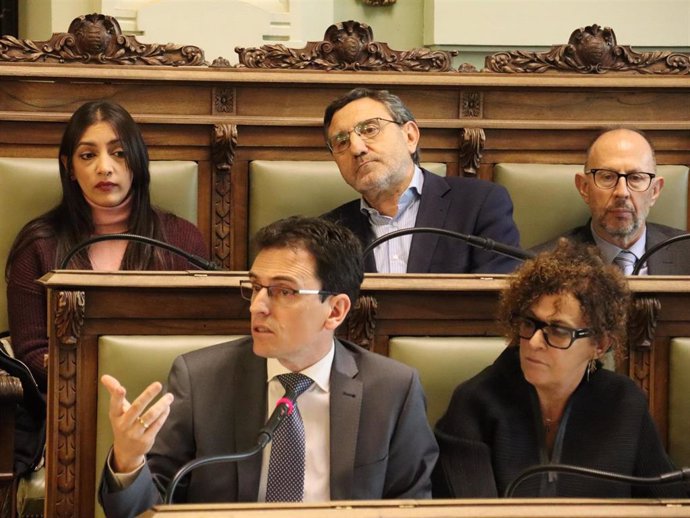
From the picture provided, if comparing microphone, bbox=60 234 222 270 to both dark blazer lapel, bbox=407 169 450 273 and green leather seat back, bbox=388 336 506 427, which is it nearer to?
green leather seat back, bbox=388 336 506 427

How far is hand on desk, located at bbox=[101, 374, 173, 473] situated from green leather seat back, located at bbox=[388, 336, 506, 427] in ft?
1.60

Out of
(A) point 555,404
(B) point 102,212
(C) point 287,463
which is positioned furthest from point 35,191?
(A) point 555,404

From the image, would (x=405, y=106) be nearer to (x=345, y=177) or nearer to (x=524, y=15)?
(x=345, y=177)

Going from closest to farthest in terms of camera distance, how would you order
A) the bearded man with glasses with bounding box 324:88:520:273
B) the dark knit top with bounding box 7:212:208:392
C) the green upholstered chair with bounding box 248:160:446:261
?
the dark knit top with bounding box 7:212:208:392, the bearded man with glasses with bounding box 324:88:520:273, the green upholstered chair with bounding box 248:160:446:261

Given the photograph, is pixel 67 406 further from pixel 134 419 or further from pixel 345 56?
pixel 345 56

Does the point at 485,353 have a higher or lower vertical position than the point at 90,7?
lower

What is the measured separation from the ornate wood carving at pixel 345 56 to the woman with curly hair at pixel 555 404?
1.06 metres

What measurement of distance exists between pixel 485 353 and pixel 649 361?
0.84 ft

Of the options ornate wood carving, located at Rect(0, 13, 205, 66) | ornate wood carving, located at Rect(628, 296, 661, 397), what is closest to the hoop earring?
ornate wood carving, located at Rect(628, 296, 661, 397)

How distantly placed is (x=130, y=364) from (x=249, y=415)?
0.21 m

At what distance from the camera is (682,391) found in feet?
6.00

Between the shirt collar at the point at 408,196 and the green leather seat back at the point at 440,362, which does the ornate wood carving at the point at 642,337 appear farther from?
the shirt collar at the point at 408,196

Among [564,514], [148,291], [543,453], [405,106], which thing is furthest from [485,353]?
[405,106]

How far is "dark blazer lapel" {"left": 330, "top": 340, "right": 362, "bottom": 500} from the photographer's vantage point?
156 centimetres
